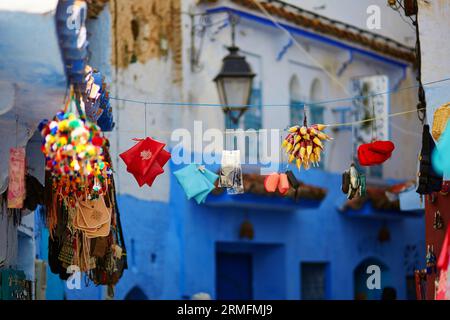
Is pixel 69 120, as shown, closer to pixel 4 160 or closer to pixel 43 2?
pixel 43 2

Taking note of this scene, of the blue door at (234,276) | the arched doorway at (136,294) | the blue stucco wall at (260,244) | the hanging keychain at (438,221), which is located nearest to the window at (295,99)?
the blue stucco wall at (260,244)

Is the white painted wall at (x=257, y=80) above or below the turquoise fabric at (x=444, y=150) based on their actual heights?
above

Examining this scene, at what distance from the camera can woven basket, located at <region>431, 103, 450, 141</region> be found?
1288 centimetres

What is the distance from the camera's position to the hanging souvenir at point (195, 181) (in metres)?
15.3

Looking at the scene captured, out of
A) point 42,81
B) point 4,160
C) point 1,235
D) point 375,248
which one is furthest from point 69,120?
point 375,248

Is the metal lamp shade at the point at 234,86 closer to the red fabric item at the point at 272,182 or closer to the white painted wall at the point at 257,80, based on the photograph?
the white painted wall at the point at 257,80

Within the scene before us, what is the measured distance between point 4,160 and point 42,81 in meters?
1.88

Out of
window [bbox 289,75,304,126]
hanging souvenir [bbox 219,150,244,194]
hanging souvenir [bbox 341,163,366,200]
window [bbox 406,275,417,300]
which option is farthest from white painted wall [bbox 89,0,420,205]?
hanging souvenir [bbox 341,163,366,200]

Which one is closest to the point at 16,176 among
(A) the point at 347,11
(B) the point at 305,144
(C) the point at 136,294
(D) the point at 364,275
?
(B) the point at 305,144

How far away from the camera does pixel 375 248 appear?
A: 25.9m

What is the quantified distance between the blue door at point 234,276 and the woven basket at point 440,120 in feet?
34.3

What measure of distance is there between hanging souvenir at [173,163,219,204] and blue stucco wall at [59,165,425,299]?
425 cm

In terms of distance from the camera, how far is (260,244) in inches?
919

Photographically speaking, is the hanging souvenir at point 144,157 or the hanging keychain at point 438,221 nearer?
the hanging souvenir at point 144,157
